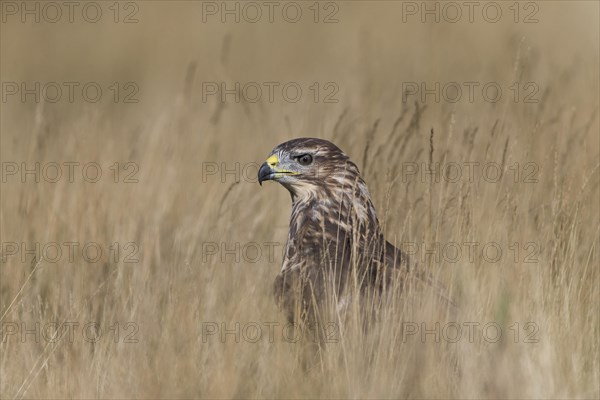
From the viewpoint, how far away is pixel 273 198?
344 inches

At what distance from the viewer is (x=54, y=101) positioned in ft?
41.6

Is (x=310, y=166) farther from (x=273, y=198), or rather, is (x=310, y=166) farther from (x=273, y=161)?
(x=273, y=198)

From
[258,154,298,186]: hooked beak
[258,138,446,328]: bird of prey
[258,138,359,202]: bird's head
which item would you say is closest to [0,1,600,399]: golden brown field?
[258,138,446,328]: bird of prey

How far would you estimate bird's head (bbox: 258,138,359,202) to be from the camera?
6.62m

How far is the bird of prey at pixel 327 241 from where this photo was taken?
218 inches

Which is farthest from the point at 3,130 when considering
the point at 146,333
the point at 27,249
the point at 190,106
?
the point at 146,333

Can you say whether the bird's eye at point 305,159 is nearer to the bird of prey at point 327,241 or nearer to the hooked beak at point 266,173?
the bird of prey at point 327,241

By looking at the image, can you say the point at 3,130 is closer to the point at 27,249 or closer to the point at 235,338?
the point at 27,249

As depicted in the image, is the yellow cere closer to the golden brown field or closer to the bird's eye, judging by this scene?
the bird's eye

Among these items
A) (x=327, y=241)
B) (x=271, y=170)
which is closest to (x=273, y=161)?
(x=271, y=170)

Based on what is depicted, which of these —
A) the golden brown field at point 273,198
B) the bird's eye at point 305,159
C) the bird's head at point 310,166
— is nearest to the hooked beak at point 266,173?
the bird's head at point 310,166

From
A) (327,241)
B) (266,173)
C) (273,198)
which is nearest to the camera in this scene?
(327,241)

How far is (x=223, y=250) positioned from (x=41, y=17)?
7.29m

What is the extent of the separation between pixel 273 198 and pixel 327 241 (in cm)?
252
